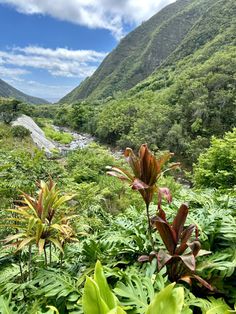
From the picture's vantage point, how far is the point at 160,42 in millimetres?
111562

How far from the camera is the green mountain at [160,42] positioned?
2588 inches

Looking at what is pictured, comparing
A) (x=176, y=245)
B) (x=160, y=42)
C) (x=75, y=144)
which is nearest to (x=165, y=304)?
(x=176, y=245)

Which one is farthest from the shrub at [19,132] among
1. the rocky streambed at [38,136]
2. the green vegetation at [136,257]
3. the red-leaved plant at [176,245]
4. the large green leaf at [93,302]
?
the large green leaf at [93,302]

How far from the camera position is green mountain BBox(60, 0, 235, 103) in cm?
6574

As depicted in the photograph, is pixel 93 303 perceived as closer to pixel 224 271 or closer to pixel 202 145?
pixel 224 271

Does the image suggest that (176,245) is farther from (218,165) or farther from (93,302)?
(218,165)

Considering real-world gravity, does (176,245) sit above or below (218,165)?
above

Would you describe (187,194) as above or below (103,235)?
above

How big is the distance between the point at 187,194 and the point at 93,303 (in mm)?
2695

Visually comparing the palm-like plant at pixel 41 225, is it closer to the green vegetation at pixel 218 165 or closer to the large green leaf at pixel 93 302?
the large green leaf at pixel 93 302

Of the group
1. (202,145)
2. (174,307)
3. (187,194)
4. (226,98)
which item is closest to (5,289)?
(174,307)

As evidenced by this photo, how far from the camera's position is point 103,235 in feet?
10.2

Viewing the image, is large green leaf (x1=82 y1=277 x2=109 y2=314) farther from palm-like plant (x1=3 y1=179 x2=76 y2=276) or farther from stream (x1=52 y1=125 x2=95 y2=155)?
stream (x1=52 y1=125 x2=95 y2=155)

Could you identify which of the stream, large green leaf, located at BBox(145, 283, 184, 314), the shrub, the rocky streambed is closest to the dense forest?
large green leaf, located at BBox(145, 283, 184, 314)
